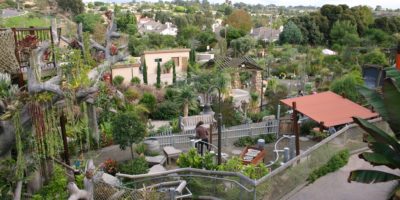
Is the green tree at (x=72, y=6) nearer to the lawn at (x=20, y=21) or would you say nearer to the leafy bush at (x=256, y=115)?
the lawn at (x=20, y=21)

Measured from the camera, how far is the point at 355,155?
38.6ft

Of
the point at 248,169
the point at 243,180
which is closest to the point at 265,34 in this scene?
the point at 248,169

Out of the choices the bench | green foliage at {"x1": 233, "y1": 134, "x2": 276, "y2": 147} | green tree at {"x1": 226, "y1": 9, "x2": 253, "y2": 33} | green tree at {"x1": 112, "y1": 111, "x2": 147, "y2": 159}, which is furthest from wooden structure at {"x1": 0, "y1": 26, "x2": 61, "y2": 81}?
green tree at {"x1": 226, "y1": 9, "x2": 253, "y2": 33}

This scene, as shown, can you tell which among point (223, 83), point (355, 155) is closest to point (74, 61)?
point (355, 155)

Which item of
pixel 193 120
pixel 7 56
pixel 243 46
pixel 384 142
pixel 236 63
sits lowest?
pixel 243 46

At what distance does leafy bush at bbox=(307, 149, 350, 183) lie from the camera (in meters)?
10.0

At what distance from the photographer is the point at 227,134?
1541cm

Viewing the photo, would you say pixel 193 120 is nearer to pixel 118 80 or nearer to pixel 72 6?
pixel 118 80

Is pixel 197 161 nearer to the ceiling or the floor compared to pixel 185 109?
nearer to the ceiling

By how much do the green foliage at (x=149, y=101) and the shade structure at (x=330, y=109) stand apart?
853 cm

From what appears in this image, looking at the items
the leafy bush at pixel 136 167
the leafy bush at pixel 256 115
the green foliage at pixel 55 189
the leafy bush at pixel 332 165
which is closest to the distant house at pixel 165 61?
the leafy bush at pixel 256 115

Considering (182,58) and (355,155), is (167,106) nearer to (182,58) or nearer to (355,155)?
(355,155)

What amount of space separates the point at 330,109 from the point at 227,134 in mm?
4207

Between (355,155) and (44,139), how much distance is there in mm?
9090
